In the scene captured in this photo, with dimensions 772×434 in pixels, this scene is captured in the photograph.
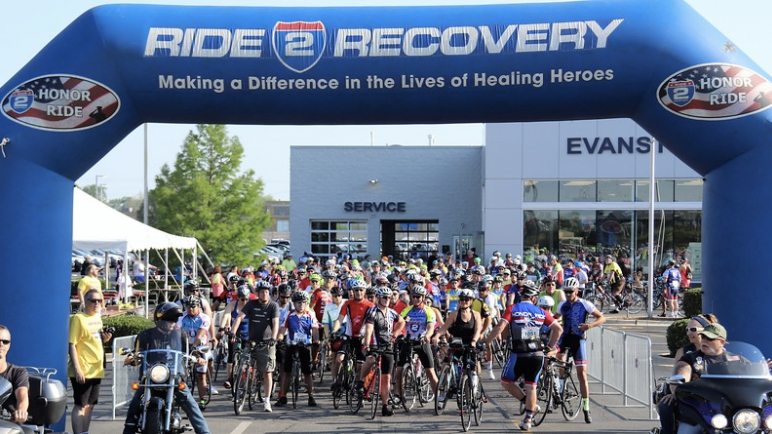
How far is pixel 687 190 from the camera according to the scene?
38.4 m

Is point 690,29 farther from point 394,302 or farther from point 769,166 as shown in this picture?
point 394,302

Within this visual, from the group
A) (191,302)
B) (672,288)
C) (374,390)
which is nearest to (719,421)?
(374,390)

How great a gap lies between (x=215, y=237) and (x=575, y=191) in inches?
646

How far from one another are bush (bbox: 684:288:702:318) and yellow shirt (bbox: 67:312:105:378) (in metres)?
15.8

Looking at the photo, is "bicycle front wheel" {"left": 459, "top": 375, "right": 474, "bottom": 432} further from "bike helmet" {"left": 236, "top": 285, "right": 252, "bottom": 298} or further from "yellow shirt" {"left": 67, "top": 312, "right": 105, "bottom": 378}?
"yellow shirt" {"left": 67, "top": 312, "right": 105, "bottom": 378}

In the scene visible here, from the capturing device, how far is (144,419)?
8.16 metres

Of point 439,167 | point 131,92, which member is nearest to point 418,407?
point 131,92

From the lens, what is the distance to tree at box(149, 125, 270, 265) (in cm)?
4034

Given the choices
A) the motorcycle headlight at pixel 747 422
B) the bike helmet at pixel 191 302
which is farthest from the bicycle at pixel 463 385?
the motorcycle headlight at pixel 747 422

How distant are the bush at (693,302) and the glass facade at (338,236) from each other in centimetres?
2459

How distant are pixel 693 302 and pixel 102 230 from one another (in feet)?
47.9

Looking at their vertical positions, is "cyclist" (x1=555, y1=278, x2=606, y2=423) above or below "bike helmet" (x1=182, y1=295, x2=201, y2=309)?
below

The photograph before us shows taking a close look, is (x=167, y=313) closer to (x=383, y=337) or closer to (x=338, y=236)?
(x=383, y=337)

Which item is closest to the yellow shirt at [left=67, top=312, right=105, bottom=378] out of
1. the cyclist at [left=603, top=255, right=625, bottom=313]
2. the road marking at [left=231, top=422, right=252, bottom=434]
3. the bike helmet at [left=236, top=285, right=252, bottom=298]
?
the road marking at [left=231, top=422, right=252, bottom=434]
